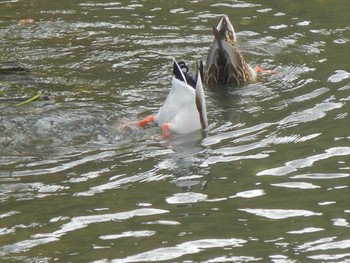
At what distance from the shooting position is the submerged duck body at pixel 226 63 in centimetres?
1091

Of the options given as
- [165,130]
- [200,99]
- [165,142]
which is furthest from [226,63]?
[165,142]

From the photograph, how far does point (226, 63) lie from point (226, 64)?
3 centimetres

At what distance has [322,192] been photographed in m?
7.34

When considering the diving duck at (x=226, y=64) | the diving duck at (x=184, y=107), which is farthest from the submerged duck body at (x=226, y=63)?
the diving duck at (x=184, y=107)

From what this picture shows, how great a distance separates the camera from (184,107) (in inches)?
361

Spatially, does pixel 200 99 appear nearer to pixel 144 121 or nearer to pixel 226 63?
pixel 144 121

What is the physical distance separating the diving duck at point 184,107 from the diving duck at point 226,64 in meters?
1.75

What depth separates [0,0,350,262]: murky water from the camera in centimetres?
658

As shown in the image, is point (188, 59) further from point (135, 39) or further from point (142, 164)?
point (142, 164)

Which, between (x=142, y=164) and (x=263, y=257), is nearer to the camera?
(x=263, y=257)

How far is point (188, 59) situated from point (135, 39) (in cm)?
88

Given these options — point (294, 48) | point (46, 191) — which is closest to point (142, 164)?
point (46, 191)

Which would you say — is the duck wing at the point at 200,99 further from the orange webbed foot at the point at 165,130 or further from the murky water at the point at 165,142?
the orange webbed foot at the point at 165,130

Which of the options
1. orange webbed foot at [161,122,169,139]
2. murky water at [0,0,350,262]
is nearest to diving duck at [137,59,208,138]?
orange webbed foot at [161,122,169,139]
